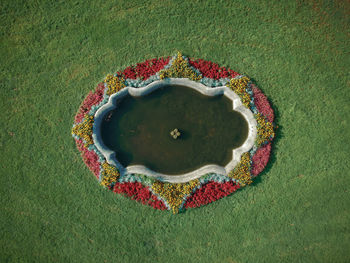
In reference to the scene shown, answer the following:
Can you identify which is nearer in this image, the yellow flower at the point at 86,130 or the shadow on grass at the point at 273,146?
the yellow flower at the point at 86,130

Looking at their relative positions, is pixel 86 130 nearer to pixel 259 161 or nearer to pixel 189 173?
pixel 189 173

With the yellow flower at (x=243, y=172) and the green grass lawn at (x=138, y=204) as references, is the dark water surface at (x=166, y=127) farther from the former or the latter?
the green grass lawn at (x=138, y=204)

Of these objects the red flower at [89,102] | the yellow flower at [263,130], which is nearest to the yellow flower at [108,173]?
the red flower at [89,102]

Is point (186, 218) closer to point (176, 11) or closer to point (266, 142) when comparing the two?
point (266, 142)

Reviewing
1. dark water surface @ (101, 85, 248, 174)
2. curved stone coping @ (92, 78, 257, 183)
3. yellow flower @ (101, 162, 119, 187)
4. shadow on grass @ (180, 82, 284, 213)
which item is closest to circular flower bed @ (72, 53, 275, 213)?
yellow flower @ (101, 162, 119, 187)

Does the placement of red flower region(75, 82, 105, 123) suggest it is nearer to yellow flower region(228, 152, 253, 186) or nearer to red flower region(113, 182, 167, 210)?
red flower region(113, 182, 167, 210)

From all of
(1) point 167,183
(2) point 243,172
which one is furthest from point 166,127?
(2) point 243,172
